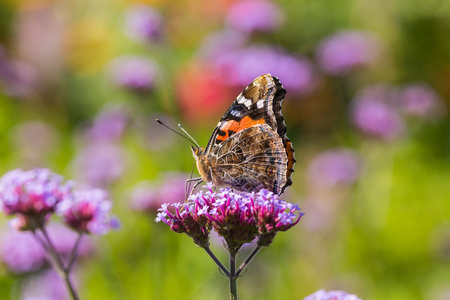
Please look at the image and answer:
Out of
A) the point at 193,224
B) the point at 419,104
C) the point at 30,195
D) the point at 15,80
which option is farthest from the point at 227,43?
the point at 193,224

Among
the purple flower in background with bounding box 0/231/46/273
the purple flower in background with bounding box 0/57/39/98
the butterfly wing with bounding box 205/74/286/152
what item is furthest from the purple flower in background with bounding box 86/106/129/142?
the butterfly wing with bounding box 205/74/286/152

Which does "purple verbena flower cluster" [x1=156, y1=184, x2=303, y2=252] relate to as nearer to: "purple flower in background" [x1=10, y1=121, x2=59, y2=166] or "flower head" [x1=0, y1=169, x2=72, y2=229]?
"flower head" [x1=0, y1=169, x2=72, y2=229]

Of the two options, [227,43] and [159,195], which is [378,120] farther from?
[159,195]

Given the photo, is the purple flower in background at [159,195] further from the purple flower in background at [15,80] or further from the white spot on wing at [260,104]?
the purple flower in background at [15,80]

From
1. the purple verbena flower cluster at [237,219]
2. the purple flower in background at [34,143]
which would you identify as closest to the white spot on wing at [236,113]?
the purple verbena flower cluster at [237,219]

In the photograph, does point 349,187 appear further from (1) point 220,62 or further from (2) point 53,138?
(2) point 53,138

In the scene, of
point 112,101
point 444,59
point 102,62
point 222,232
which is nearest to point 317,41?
point 444,59
